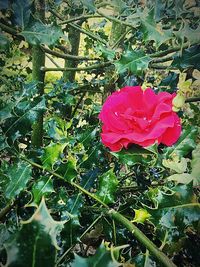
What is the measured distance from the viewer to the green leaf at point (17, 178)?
618 millimetres

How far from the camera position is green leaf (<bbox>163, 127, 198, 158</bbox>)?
26.0 inches

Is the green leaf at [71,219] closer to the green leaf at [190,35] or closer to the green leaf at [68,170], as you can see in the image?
→ the green leaf at [68,170]

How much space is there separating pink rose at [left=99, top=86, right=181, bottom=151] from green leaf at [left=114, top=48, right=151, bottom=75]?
8cm

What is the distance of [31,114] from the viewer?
2.26 ft

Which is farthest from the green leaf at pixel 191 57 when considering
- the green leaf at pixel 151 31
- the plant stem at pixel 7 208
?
the plant stem at pixel 7 208

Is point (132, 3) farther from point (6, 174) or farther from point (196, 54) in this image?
point (6, 174)

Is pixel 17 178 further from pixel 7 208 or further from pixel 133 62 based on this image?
pixel 133 62

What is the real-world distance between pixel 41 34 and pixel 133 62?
0.21 m

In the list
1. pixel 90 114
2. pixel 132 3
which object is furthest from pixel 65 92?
pixel 132 3

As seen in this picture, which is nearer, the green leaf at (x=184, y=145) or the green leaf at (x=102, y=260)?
the green leaf at (x=102, y=260)

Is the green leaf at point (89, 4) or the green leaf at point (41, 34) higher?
the green leaf at point (89, 4)

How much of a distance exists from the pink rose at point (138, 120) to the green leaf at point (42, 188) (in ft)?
0.43

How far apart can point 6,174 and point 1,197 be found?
64 millimetres

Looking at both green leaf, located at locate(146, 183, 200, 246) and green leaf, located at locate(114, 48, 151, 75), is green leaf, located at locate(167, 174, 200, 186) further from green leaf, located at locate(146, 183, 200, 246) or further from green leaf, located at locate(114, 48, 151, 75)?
green leaf, located at locate(114, 48, 151, 75)
